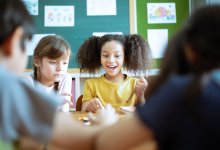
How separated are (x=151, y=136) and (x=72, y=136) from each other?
21 centimetres

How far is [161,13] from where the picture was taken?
3.10 m

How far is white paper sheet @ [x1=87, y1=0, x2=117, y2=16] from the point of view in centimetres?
301

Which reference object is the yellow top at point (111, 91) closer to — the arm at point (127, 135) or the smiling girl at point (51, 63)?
the smiling girl at point (51, 63)

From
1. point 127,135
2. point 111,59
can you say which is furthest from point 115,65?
point 127,135

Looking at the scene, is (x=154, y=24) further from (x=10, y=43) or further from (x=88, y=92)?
(x=10, y=43)

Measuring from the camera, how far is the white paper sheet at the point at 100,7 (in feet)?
9.87

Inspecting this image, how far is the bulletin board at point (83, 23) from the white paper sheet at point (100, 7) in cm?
3

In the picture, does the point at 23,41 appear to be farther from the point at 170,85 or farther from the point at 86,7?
the point at 86,7

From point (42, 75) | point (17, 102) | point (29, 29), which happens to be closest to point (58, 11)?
point (42, 75)

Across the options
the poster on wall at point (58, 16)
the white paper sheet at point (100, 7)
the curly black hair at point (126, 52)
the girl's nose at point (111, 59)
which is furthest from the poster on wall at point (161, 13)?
the girl's nose at point (111, 59)

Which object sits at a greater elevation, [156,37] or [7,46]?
[156,37]

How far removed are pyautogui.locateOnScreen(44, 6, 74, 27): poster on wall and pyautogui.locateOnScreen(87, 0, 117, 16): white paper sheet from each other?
18 centimetres

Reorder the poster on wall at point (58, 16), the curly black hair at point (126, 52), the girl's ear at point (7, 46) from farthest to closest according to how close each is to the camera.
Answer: the poster on wall at point (58, 16)
the curly black hair at point (126, 52)
the girl's ear at point (7, 46)

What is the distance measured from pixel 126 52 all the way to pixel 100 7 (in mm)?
1006
